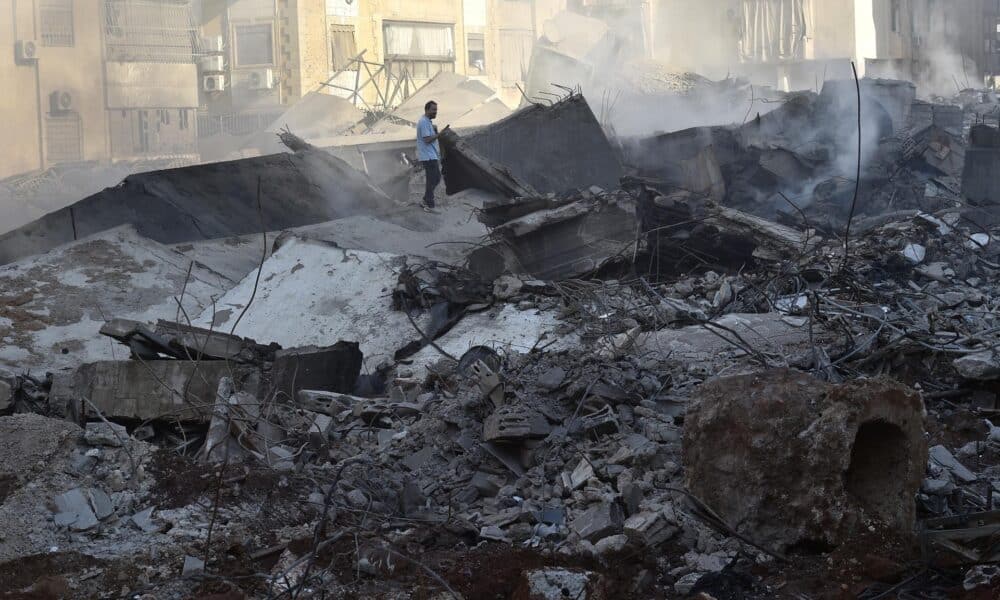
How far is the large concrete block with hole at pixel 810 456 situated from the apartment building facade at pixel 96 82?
80.5 feet

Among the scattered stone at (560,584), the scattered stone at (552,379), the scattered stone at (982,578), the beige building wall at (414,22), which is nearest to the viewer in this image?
the scattered stone at (982,578)

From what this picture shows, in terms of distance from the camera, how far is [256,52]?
32.1 meters

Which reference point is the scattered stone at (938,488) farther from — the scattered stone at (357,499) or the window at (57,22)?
the window at (57,22)

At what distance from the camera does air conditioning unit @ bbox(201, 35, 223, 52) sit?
3164cm

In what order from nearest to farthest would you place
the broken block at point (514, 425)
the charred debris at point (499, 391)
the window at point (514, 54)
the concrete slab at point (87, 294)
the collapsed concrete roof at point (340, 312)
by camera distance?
the charred debris at point (499, 391), the broken block at point (514, 425), the collapsed concrete roof at point (340, 312), the concrete slab at point (87, 294), the window at point (514, 54)

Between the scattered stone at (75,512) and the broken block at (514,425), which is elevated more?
the broken block at (514,425)

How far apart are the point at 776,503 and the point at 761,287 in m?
4.12

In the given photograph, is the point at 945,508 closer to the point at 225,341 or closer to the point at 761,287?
the point at 761,287

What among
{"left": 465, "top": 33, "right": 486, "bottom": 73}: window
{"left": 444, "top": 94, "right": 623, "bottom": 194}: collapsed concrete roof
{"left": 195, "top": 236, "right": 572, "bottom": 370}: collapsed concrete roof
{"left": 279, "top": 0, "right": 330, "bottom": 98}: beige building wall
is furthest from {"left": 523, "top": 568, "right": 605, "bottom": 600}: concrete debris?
{"left": 465, "top": 33, "right": 486, "bottom": 73}: window

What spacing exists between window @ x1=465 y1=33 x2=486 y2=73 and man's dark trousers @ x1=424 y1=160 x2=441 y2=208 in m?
25.2

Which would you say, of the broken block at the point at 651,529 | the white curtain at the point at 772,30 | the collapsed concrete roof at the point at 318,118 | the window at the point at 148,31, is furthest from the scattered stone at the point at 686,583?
the white curtain at the point at 772,30

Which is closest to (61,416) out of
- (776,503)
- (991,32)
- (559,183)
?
(776,503)

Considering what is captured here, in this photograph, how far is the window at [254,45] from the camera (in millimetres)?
31812

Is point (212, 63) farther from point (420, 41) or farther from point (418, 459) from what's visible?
point (418, 459)
